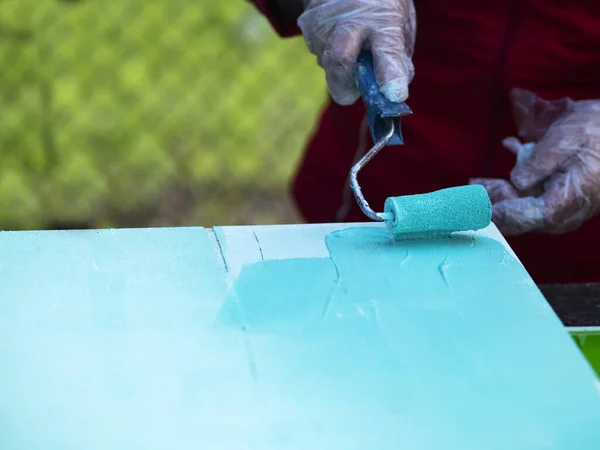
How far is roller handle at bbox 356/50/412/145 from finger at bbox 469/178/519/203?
33 centimetres

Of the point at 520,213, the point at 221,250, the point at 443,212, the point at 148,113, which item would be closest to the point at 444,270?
the point at 443,212

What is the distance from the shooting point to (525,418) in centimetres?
88

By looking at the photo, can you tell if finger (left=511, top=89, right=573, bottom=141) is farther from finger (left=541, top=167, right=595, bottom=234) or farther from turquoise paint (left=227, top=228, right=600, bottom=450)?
turquoise paint (left=227, top=228, right=600, bottom=450)

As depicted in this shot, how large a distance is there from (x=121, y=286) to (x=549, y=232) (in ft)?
2.79

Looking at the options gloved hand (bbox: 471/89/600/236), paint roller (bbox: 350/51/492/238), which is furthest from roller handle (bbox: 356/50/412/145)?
gloved hand (bbox: 471/89/600/236)

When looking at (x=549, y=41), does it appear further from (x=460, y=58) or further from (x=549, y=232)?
(x=549, y=232)

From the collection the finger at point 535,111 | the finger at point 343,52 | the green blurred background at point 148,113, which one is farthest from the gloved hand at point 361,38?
the green blurred background at point 148,113

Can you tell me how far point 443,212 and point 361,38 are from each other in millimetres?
376

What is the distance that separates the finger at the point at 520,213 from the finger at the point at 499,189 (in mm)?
30

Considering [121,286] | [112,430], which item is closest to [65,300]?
[121,286]

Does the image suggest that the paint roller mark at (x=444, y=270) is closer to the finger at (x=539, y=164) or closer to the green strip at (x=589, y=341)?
the green strip at (x=589, y=341)

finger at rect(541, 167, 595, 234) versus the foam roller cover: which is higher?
the foam roller cover

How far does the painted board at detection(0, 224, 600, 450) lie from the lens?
0.85m

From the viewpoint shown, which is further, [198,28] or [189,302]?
[198,28]
